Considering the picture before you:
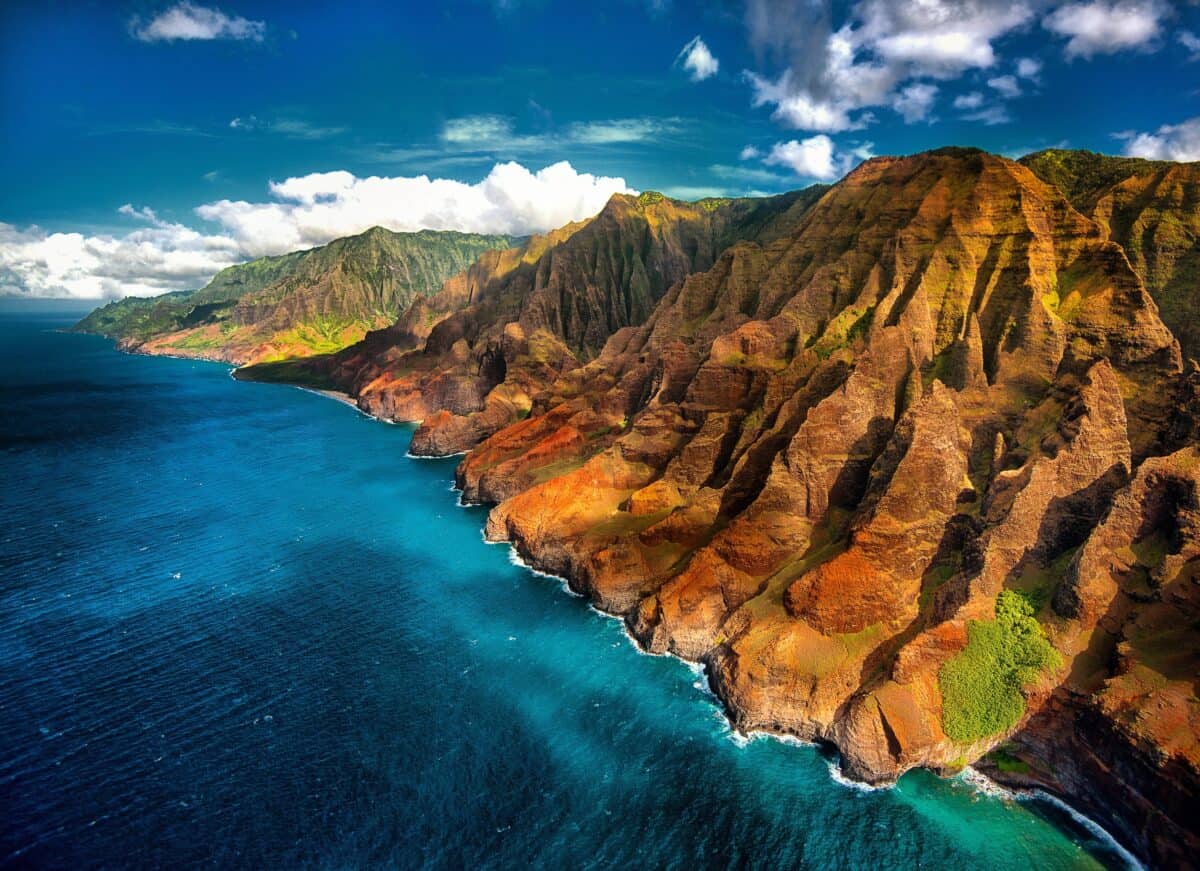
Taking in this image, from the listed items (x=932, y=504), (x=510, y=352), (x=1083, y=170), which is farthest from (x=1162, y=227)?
(x=510, y=352)

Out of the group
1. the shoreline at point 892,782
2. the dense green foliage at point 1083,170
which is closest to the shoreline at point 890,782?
the shoreline at point 892,782

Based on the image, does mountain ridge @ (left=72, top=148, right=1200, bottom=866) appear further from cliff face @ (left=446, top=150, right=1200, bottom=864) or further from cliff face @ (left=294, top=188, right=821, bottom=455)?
cliff face @ (left=294, top=188, right=821, bottom=455)

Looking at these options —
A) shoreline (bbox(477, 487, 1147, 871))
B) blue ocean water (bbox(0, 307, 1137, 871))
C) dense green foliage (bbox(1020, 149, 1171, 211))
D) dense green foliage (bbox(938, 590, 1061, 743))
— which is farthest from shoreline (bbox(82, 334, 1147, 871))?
dense green foliage (bbox(1020, 149, 1171, 211))

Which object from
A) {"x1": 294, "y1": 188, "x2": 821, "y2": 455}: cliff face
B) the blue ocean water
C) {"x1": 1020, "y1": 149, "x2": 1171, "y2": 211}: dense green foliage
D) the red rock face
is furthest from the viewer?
{"x1": 294, "y1": 188, "x2": 821, "y2": 455}: cliff face

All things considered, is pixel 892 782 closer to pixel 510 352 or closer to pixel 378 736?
pixel 378 736

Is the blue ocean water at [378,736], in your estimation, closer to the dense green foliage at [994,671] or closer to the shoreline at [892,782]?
the shoreline at [892,782]

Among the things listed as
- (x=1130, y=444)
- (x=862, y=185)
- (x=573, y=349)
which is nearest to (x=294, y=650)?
(x=1130, y=444)
